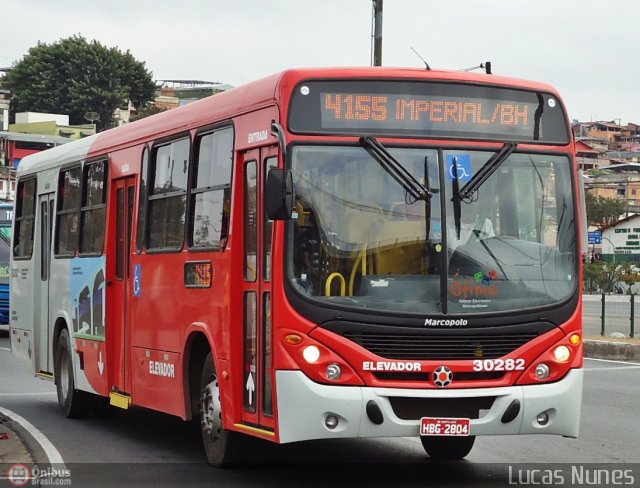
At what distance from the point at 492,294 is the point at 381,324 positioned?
2.78 ft

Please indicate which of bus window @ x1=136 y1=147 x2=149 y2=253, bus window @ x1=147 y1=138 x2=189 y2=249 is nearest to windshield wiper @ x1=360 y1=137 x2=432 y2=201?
bus window @ x1=147 y1=138 x2=189 y2=249

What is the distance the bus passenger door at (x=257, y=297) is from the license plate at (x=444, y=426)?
3.51ft

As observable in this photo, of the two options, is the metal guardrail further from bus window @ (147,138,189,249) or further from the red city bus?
the red city bus

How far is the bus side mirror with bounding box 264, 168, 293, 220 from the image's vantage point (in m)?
9.12

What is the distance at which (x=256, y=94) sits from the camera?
33.3ft

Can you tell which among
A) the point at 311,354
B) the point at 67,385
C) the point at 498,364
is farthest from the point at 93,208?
the point at 498,364

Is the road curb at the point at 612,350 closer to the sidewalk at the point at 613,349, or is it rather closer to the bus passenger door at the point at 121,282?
the sidewalk at the point at 613,349

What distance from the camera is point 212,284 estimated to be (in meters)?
10.7

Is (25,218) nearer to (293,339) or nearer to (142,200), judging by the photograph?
(142,200)

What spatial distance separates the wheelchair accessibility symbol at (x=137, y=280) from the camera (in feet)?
41.5

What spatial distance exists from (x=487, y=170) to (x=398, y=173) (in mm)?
676

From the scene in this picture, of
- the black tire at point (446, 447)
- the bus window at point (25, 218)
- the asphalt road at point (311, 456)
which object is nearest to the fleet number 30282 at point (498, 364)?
the asphalt road at point (311, 456)

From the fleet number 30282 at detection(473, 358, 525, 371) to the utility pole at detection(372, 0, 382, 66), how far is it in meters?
17.9

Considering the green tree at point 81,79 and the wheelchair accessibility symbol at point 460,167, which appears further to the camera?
the green tree at point 81,79
